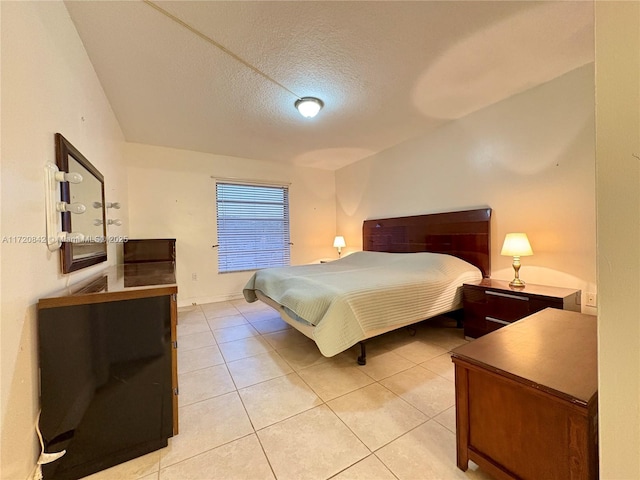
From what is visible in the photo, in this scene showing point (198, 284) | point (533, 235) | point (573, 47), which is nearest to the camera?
point (573, 47)

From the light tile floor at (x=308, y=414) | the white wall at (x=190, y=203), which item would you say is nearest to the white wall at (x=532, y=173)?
the light tile floor at (x=308, y=414)

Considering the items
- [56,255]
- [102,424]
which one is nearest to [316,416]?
[102,424]

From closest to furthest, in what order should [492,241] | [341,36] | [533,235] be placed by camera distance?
[341,36]
[533,235]
[492,241]

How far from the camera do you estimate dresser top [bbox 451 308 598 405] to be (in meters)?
0.90

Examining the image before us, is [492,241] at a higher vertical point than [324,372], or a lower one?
higher

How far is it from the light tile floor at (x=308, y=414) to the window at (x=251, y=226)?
2014mm

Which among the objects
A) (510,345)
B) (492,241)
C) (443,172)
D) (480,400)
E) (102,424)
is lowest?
(102,424)

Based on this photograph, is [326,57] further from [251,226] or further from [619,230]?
[251,226]

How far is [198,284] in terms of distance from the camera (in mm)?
4184

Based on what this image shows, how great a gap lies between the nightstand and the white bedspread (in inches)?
7.2

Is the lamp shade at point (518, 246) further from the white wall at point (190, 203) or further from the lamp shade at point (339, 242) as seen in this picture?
the white wall at point (190, 203)

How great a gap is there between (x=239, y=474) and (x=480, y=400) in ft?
3.67

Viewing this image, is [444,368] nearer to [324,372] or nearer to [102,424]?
[324,372]

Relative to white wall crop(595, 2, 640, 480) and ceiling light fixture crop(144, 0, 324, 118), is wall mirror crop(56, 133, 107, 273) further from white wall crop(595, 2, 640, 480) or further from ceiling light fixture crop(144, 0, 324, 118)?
white wall crop(595, 2, 640, 480)
